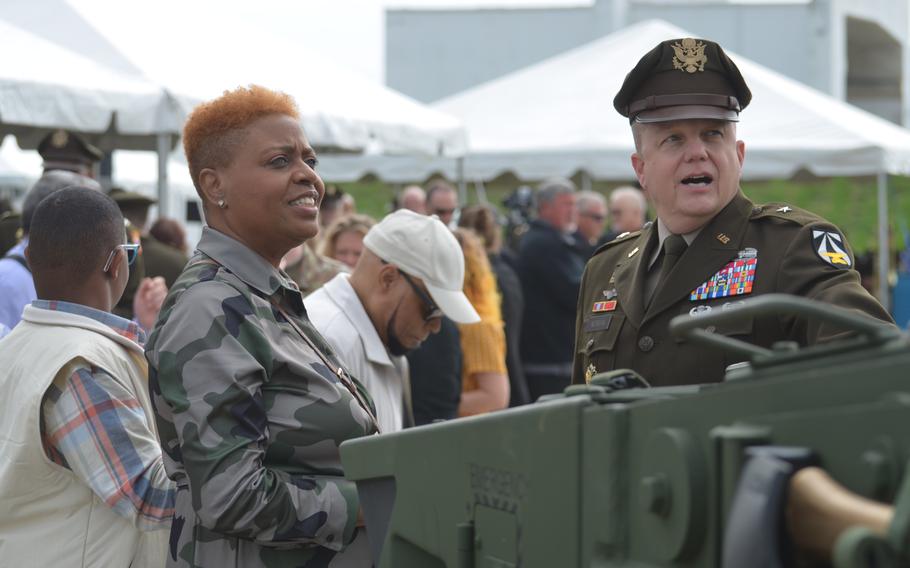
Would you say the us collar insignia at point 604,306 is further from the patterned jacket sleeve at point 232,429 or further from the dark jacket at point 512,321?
the dark jacket at point 512,321

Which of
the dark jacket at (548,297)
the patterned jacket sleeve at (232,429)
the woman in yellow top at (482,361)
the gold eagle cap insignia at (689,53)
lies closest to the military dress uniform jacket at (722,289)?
the gold eagle cap insignia at (689,53)

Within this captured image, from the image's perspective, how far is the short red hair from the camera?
2951mm

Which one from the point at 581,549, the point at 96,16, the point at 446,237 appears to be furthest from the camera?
the point at 96,16

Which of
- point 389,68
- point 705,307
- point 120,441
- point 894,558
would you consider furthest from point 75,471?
point 389,68

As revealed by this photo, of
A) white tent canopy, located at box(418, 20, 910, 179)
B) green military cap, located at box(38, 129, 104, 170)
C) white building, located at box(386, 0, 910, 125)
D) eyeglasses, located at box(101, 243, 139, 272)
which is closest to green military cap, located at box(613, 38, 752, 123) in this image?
eyeglasses, located at box(101, 243, 139, 272)

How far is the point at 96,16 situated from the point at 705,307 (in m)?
5.49

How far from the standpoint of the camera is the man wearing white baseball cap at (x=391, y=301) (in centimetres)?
386

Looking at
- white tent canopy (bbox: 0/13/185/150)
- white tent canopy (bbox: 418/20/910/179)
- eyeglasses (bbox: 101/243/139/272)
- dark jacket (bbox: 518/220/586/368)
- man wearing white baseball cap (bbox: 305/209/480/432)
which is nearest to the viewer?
eyeglasses (bbox: 101/243/139/272)

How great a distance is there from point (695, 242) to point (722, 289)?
5.9 inches

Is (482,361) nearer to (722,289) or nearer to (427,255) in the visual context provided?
(427,255)

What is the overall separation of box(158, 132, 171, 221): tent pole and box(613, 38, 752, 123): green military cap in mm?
4737

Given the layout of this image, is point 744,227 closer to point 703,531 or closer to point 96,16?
point 703,531

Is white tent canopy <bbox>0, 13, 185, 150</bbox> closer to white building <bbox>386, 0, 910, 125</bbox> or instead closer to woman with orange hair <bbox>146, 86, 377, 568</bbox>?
woman with orange hair <bbox>146, 86, 377, 568</bbox>

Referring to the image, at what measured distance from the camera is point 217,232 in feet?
9.61
